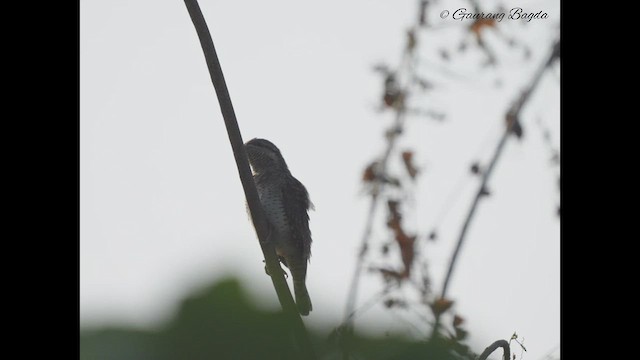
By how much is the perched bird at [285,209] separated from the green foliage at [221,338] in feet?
9.66

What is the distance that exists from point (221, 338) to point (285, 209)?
3.36m

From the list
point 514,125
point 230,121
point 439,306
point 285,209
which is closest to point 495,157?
point 514,125

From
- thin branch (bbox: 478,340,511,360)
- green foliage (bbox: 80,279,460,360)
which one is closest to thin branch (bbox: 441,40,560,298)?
green foliage (bbox: 80,279,460,360)

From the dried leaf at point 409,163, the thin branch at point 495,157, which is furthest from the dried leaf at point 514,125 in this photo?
the dried leaf at point 409,163

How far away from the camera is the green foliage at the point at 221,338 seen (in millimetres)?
1755

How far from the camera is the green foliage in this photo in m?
1.75

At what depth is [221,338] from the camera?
187 centimetres

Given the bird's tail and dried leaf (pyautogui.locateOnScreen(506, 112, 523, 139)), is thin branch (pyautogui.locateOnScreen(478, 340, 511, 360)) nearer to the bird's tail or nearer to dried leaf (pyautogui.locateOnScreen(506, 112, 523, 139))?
dried leaf (pyautogui.locateOnScreen(506, 112, 523, 139))

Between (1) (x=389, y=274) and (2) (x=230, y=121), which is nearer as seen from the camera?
(1) (x=389, y=274)

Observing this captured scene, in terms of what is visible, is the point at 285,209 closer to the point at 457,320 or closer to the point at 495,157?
the point at 457,320
